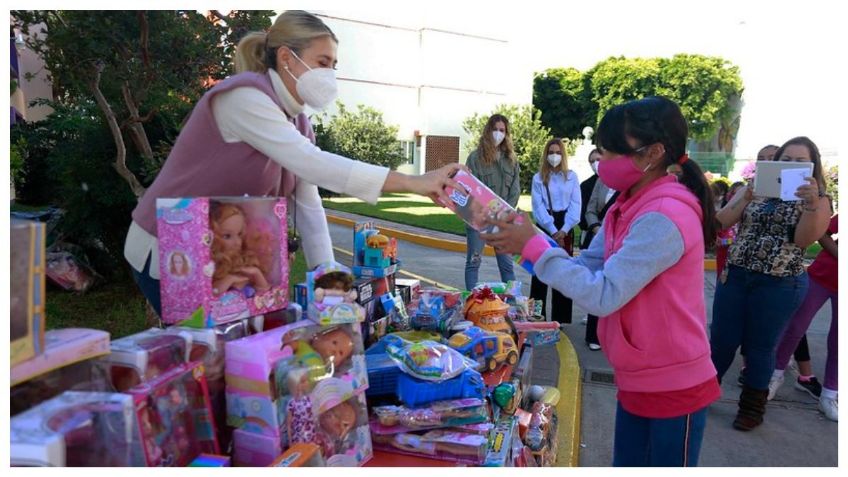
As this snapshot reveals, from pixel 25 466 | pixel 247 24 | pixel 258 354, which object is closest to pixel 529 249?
pixel 258 354

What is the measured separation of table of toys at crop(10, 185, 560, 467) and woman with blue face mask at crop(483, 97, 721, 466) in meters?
0.58

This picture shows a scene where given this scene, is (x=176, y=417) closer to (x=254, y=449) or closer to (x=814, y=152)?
(x=254, y=449)

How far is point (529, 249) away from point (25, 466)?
144 centimetres

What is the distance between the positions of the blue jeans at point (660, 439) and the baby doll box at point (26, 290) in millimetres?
1794

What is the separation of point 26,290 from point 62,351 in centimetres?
17

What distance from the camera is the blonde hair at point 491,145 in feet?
20.5

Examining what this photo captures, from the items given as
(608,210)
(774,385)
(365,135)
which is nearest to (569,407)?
(774,385)

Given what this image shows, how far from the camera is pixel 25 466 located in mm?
1219

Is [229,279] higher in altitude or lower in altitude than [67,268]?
higher

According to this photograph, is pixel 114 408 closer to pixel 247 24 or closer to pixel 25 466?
pixel 25 466

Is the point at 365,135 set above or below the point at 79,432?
above

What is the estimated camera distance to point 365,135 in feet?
94.2

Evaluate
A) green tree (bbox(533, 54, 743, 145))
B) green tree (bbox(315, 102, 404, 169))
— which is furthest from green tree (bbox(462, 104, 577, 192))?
green tree (bbox(533, 54, 743, 145))

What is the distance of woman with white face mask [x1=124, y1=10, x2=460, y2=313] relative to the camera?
1914 mm
